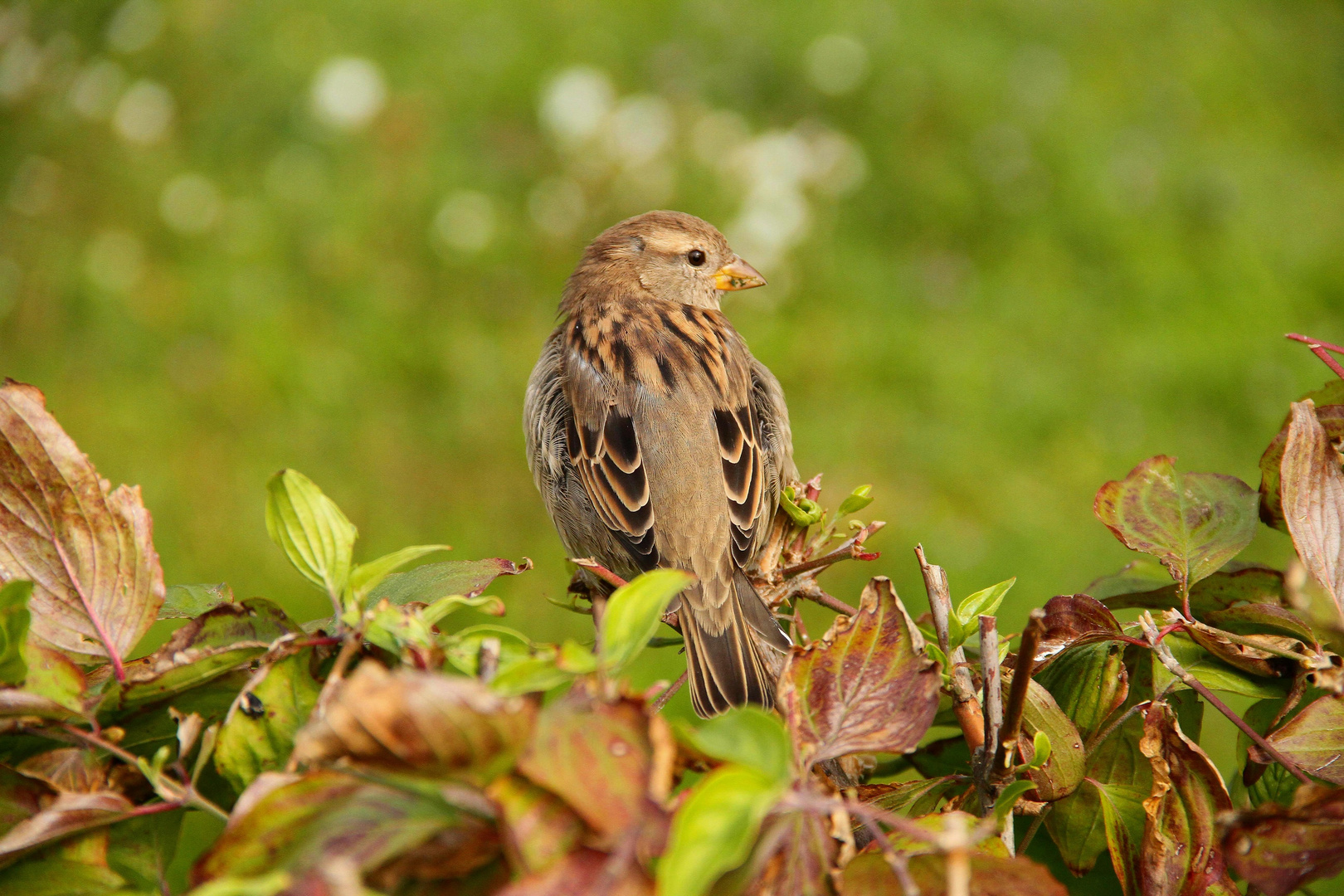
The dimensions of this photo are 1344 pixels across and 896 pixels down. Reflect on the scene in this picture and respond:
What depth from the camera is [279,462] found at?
18.9ft

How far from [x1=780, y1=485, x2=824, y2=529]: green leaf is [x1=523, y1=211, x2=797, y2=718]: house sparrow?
45 cm

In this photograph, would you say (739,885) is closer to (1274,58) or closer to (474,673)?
(474,673)

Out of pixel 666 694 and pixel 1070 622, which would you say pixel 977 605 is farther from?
pixel 666 694

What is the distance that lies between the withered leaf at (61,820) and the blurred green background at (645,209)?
415 cm

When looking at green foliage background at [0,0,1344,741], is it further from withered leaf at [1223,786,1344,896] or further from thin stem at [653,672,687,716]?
withered leaf at [1223,786,1344,896]

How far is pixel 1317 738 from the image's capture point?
4.45ft

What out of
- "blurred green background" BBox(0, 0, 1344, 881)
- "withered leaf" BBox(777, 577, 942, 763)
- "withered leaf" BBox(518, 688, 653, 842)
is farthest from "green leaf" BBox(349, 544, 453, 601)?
"blurred green background" BBox(0, 0, 1344, 881)

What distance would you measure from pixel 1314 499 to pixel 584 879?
1061 millimetres

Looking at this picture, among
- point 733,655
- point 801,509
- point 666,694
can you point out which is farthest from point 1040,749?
point 733,655

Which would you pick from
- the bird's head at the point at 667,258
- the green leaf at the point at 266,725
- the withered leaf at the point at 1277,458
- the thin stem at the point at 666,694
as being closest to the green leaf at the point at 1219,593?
the withered leaf at the point at 1277,458

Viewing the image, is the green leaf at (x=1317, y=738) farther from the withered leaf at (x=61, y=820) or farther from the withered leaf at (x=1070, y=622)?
the withered leaf at (x=61, y=820)

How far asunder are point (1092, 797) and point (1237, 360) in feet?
17.8

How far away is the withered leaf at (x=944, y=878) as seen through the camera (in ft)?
3.57

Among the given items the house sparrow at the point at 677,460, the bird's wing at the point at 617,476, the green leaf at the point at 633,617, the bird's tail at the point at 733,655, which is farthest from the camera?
the bird's wing at the point at 617,476
